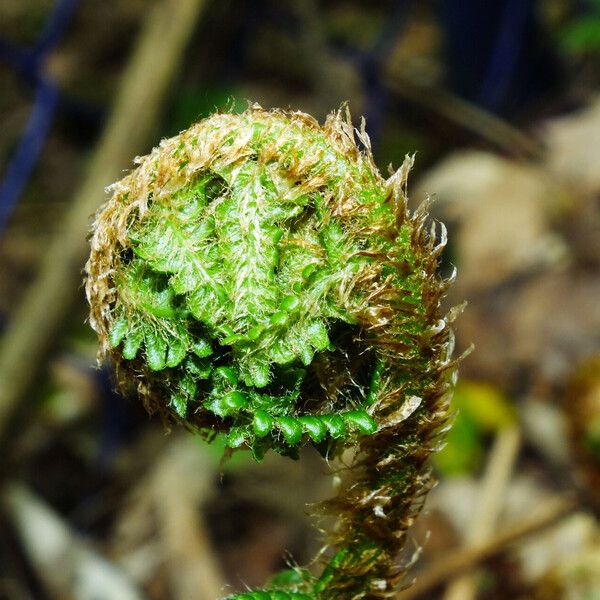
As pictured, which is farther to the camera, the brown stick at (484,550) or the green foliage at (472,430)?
the green foliage at (472,430)

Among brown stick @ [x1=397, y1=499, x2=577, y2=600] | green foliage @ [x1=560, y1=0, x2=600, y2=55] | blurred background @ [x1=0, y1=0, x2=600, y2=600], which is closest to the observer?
brown stick @ [x1=397, y1=499, x2=577, y2=600]

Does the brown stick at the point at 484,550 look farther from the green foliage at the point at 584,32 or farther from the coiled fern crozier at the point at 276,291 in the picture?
the green foliage at the point at 584,32

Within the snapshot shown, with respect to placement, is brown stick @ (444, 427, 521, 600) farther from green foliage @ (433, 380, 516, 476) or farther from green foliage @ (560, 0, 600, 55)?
green foliage @ (560, 0, 600, 55)

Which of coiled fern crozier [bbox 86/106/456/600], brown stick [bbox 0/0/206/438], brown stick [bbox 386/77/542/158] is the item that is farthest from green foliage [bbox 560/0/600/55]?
coiled fern crozier [bbox 86/106/456/600]

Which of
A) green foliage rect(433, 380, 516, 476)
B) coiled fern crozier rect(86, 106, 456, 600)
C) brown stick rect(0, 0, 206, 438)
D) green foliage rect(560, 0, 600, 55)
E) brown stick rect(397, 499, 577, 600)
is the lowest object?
brown stick rect(397, 499, 577, 600)

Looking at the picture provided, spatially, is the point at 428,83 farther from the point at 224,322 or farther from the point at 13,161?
the point at 224,322

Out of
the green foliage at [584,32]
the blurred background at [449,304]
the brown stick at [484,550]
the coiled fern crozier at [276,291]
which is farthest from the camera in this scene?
the green foliage at [584,32]

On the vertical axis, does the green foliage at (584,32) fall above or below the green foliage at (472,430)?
above

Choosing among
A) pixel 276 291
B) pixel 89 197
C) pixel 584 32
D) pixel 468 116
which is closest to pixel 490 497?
pixel 89 197

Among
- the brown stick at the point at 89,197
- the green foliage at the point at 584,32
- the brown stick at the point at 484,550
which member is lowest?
the brown stick at the point at 484,550

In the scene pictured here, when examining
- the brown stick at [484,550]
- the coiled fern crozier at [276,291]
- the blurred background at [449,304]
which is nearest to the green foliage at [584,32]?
the blurred background at [449,304]
